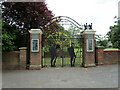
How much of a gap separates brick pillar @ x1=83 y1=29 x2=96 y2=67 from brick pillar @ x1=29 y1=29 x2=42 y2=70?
10.3ft

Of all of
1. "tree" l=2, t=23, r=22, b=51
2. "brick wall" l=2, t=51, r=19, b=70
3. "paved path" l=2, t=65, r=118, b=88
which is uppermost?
"tree" l=2, t=23, r=22, b=51

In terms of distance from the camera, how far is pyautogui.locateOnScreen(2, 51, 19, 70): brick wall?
9.41m

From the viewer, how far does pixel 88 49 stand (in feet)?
31.8

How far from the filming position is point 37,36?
942 cm

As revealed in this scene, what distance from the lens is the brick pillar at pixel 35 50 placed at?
9219 millimetres

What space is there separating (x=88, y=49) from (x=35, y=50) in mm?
3683

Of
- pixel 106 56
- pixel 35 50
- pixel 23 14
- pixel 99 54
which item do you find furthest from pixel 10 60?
pixel 106 56

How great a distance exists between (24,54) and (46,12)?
465 cm

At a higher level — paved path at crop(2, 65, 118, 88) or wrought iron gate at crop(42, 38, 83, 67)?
wrought iron gate at crop(42, 38, 83, 67)

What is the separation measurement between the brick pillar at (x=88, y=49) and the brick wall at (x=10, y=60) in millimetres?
4716

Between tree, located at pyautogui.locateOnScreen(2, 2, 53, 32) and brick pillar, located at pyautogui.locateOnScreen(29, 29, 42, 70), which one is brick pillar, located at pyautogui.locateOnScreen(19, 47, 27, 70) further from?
tree, located at pyautogui.locateOnScreen(2, 2, 53, 32)

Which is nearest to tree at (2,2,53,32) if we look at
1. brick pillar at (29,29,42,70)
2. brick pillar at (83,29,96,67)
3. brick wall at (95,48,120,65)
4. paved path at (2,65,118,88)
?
brick pillar at (29,29,42,70)

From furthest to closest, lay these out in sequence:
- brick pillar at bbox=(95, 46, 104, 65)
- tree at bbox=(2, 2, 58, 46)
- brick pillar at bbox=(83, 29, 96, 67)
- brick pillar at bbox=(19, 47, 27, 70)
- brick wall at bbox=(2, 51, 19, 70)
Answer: tree at bbox=(2, 2, 58, 46) < brick pillar at bbox=(95, 46, 104, 65) < brick pillar at bbox=(83, 29, 96, 67) < brick wall at bbox=(2, 51, 19, 70) < brick pillar at bbox=(19, 47, 27, 70)

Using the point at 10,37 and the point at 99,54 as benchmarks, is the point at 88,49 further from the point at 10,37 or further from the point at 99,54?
the point at 10,37
